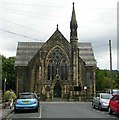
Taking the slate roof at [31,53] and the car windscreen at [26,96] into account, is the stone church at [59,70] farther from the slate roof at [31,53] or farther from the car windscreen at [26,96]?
the car windscreen at [26,96]

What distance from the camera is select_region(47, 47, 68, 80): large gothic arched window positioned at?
6456 centimetres

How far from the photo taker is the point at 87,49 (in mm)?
77438

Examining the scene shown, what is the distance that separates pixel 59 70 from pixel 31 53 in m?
12.9

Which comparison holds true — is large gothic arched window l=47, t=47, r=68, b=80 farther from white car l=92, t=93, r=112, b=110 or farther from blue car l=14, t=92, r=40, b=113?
blue car l=14, t=92, r=40, b=113

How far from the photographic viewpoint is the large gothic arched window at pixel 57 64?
64.6m

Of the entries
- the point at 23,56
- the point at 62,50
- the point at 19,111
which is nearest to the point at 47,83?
the point at 62,50

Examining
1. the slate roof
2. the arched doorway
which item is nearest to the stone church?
the arched doorway

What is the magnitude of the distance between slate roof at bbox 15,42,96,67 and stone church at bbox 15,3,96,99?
2.71 meters

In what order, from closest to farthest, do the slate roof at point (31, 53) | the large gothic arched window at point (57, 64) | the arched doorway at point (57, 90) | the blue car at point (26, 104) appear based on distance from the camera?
1. the blue car at point (26, 104)
2. the arched doorway at point (57, 90)
3. the large gothic arched window at point (57, 64)
4. the slate roof at point (31, 53)

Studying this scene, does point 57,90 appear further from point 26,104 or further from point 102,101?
point 26,104

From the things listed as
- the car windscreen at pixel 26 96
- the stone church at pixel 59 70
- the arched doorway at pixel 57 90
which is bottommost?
the arched doorway at pixel 57 90

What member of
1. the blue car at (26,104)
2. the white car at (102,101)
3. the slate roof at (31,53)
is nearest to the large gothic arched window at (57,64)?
the slate roof at (31,53)

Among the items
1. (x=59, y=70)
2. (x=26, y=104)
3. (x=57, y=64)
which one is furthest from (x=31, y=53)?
(x=26, y=104)

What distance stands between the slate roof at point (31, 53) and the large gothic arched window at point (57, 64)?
7775 mm
